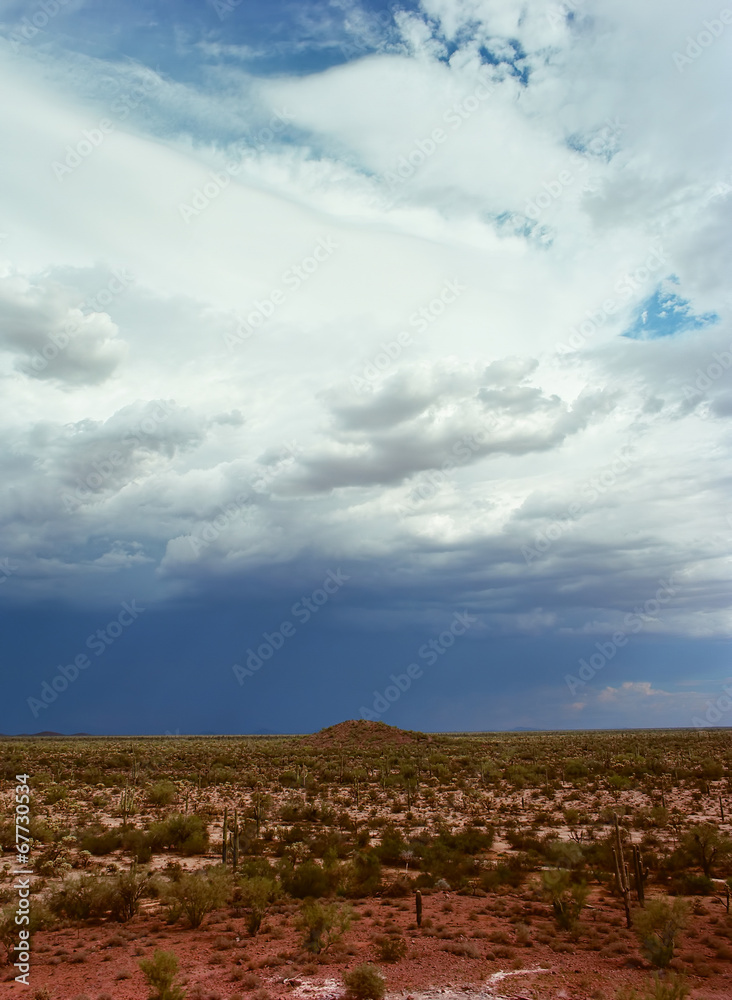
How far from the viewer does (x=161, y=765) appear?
173 feet

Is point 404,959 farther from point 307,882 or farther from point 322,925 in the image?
point 307,882

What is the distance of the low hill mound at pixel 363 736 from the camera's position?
79000 mm

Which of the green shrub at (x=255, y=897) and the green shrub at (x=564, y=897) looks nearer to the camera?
the green shrub at (x=564, y=897)

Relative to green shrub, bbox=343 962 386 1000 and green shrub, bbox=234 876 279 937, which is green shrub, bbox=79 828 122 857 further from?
green shrub, bbox=343 962 386 1000

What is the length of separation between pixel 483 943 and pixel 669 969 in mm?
3960

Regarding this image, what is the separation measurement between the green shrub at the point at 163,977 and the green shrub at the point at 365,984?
3.19 metres

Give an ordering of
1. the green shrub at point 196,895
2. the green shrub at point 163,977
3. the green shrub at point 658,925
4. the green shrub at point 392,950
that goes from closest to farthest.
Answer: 1. the green shrub at point 163,977
2. the green shrub at point 658,925
3. the green shrub at point 392,950
4. the green shrub at point 196,895

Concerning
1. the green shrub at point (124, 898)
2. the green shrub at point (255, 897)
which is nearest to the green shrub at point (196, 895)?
the green shrub at point (255, 897)

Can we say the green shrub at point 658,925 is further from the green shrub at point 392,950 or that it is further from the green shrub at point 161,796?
the green shrub at point 161,796

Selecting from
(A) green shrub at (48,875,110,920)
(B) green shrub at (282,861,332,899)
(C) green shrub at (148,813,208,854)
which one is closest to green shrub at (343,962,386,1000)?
(B) green shrub at (282,861,332,899)

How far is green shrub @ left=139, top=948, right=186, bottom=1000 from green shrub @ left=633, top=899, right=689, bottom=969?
9.77 metres

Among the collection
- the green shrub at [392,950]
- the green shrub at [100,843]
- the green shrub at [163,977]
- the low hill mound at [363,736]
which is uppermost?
the green shrub at [163,977]

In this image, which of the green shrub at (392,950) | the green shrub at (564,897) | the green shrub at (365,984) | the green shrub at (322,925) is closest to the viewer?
the green shrub at (365,984)

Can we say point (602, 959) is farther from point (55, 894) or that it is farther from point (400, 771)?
point (400, 771)
